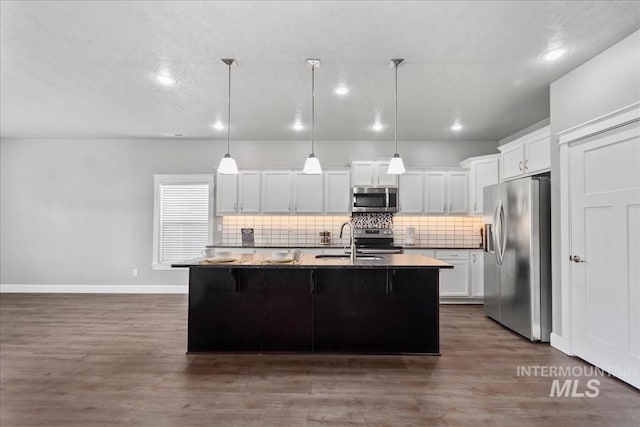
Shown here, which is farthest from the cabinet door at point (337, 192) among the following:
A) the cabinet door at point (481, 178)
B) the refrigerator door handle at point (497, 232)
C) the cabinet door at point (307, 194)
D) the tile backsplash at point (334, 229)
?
the refrigerator door handle at point (497, 232)

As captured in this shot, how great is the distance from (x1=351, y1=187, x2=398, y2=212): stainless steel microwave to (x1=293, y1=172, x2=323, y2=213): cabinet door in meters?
0.61

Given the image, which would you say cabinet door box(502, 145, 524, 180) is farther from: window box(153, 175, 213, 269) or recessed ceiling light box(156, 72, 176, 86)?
window box(153, 175, 213, 269)

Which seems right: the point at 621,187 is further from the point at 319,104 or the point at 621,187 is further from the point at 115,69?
the point at 115,69

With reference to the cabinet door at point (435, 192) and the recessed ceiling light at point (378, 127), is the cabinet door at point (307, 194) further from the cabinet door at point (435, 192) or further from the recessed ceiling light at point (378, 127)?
the cabinet door at point (435, 192)

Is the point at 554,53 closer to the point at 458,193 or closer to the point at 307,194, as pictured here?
the point at 458,193

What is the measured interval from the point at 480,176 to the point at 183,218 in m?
5.05

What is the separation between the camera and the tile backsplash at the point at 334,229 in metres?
6.14

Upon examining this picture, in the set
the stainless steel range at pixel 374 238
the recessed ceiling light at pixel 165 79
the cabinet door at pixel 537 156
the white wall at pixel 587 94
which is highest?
the recessed ceiling light at pixel 165 79

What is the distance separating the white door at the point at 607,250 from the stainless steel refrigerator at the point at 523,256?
1.42ft

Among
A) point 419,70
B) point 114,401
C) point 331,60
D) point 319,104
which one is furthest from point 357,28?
point 114,401

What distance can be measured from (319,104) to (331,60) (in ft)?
3.96

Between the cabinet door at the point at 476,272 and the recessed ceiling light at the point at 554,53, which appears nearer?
the recessed ceiling light at the point at 554,53

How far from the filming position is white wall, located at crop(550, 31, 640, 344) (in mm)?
2734

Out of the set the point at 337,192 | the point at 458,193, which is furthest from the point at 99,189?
the point at 458,193
